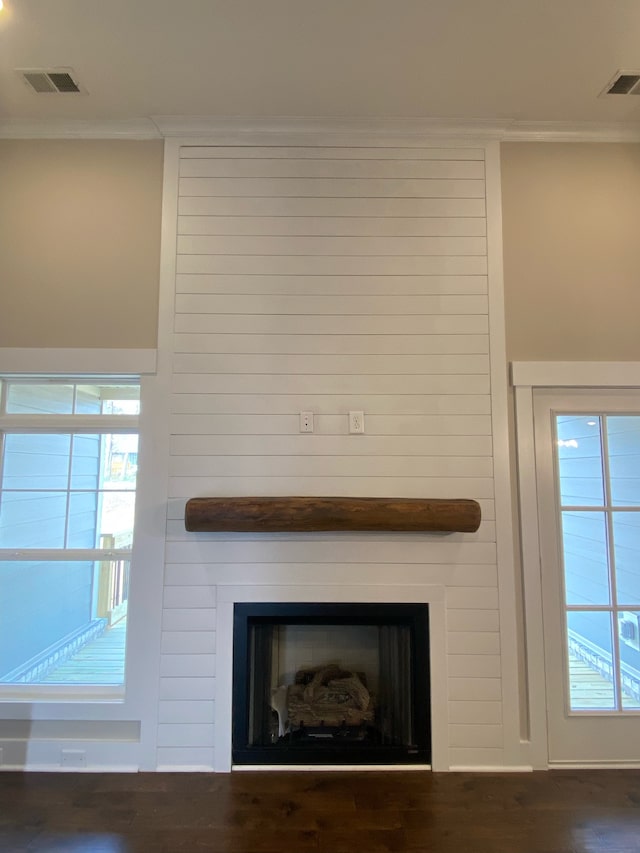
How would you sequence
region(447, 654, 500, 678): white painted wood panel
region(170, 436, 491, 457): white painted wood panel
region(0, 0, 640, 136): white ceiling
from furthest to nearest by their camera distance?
region(170, 436, 491, 457): white painted wood panel
region(447, 654, 500, 678): white painted wood panel
region(0, 0, 640, 136): white ceiling

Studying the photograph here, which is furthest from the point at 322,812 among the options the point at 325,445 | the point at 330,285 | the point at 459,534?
the point at 330,285

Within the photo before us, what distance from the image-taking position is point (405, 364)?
94.7 inches

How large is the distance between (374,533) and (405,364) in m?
0.88

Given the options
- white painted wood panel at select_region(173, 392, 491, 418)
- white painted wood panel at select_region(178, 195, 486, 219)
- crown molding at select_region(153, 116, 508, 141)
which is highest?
crown molding at select_region(153, 116, 508, 141)

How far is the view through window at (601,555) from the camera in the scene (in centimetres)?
234

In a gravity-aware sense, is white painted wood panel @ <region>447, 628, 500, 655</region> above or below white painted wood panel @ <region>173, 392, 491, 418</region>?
below

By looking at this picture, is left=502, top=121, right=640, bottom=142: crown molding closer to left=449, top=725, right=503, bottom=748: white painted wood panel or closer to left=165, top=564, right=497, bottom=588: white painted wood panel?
left=165, top=564, right=497, bottom=588: white painted wood panel

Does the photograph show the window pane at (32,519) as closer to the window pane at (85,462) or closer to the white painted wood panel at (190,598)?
the window pane at (85,462)

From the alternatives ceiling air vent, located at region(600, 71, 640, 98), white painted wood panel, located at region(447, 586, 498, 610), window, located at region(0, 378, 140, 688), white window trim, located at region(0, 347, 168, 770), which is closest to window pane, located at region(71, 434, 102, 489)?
window, located at region(0, 378, 140, 688)

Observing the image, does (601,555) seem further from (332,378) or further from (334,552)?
(332,378)

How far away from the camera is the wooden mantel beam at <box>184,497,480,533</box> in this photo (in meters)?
2.17

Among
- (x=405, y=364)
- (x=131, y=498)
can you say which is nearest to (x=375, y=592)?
(x=405, y=364)

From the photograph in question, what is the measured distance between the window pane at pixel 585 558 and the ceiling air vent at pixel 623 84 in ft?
6.88

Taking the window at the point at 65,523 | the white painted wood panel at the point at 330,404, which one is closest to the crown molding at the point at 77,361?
the window at the point at 65,523
